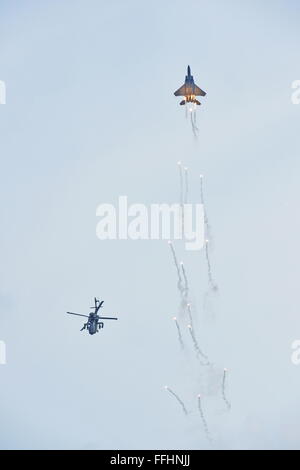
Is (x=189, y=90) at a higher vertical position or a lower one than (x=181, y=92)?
lower

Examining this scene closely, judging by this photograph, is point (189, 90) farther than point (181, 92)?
No

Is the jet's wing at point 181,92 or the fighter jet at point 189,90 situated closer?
the fighter jet at point 189,90

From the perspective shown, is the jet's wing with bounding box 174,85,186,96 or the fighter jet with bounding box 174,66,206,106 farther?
the jet's wing with bounding box 174,85,186,96
